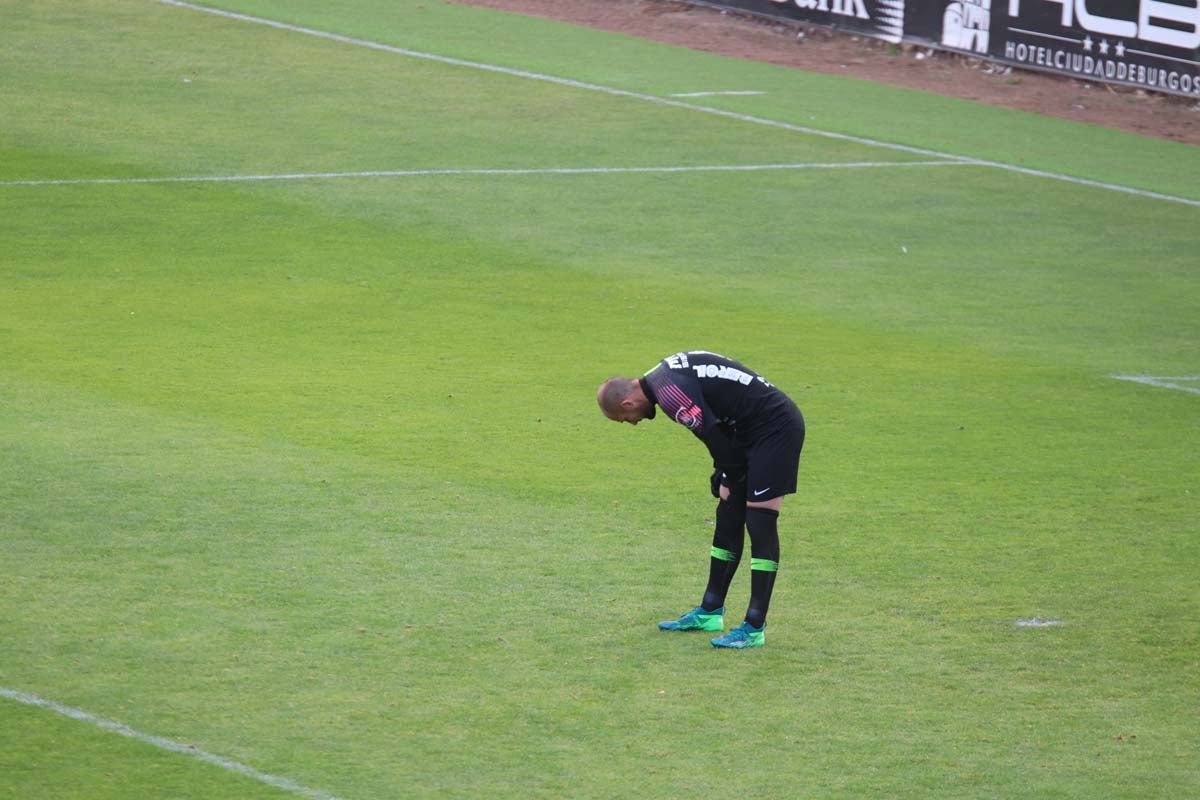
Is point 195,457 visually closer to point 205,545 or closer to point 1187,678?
point 205,545

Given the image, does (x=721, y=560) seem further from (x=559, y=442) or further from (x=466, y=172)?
(x=466, y=172)

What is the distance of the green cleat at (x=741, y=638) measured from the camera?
30.6 feet

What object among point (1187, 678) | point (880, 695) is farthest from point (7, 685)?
point (1187, 678)

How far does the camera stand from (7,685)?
27.8ft

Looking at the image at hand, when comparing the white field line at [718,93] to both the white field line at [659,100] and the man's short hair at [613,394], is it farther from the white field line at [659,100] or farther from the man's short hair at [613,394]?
the man's short hair at [613,394]

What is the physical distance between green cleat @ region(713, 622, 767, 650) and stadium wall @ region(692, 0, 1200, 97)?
19.4 m

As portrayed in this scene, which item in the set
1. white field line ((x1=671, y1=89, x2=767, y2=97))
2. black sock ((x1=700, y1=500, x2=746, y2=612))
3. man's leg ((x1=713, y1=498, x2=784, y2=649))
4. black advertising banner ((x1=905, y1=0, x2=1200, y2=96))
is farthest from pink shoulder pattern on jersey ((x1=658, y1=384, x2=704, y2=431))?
white field line ((x1=671, y1=89, x2=767, y2=97))

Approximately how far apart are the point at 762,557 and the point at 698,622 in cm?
58

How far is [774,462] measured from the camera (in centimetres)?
916

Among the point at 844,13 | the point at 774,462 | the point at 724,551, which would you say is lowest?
the point at 724,551

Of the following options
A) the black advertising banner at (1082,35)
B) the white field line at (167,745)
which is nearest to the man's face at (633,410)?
the white field line at (167,745)

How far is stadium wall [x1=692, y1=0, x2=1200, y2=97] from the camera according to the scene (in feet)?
87.1

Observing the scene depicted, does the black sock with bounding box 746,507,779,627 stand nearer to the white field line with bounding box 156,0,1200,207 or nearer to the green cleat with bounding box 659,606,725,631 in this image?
the green cleat with bounding box 659,606,725,631

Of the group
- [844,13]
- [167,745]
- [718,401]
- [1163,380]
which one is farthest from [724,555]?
[844,13]
